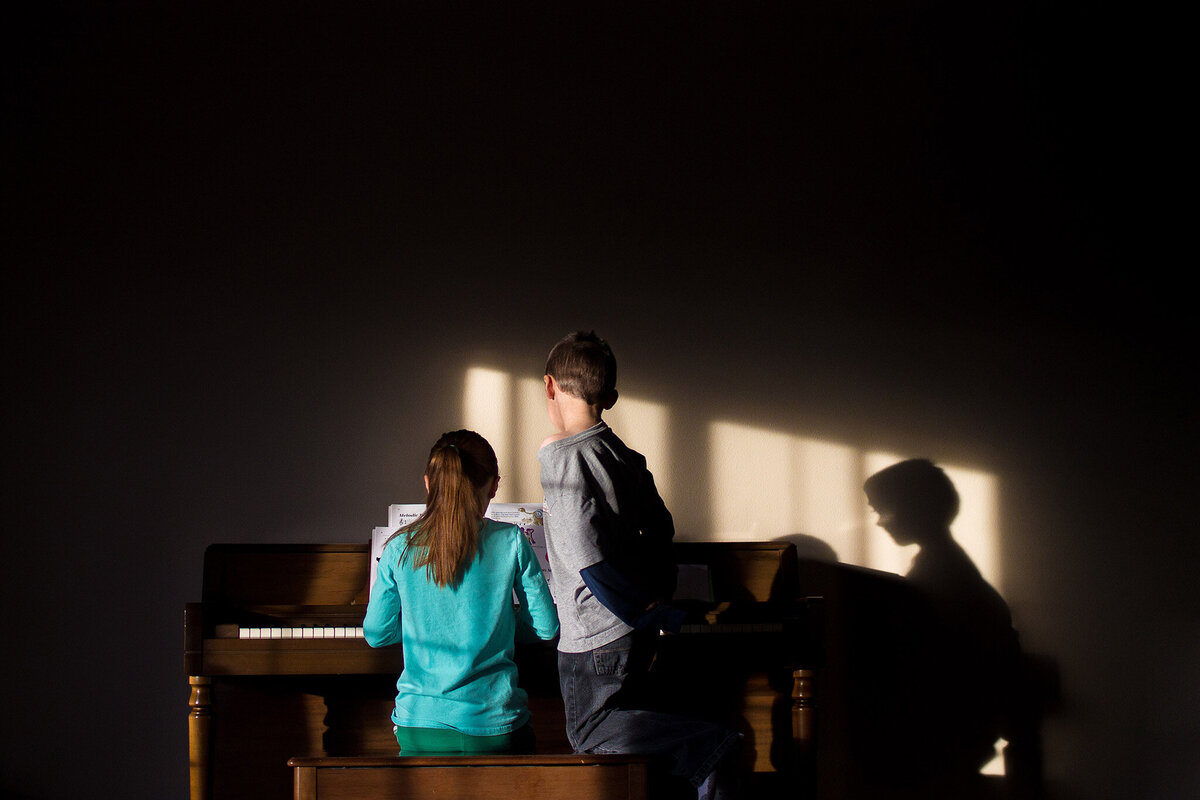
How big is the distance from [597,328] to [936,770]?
1.86m

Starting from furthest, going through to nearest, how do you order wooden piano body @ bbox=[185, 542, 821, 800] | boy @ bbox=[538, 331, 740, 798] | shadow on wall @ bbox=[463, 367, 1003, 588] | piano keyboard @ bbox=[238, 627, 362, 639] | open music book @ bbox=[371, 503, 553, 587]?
shadow on wall @ bbox=[463, 367, 1003, 588]
open music book @ bbox=[371, 503, 553, 587]
wooden piano body @ bbox=[185, 542, 821, 800]
piano keyboard @ bbox=[238, 627, 362, 639]
boy @ bbox=[538, 331, 740, 798]

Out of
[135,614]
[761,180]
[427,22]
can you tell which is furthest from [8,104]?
[761,180]

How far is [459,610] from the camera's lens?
2.17 meters

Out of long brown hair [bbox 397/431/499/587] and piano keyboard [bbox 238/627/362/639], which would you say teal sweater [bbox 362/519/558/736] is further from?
piano keyboard [bbox 238/627/362/639]

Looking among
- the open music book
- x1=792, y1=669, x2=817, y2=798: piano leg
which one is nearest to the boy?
x1=792, y1=669, x2=817, y2=798: piano leg

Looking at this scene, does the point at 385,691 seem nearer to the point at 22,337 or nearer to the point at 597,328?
the point at 597,328

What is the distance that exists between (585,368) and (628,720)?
0.69 m

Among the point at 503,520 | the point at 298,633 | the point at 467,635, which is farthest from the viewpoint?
the point at 503,520

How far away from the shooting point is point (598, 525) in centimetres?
201

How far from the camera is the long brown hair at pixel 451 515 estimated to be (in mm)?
2168

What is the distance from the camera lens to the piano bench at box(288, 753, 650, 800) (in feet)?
6.16

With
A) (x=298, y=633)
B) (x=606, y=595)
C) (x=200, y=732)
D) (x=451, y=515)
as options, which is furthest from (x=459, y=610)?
(x=200, y=732)

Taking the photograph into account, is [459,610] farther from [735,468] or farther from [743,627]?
[735,468]

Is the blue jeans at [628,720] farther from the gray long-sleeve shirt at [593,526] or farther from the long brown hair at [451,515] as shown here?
the long brown hair at [451,515]
